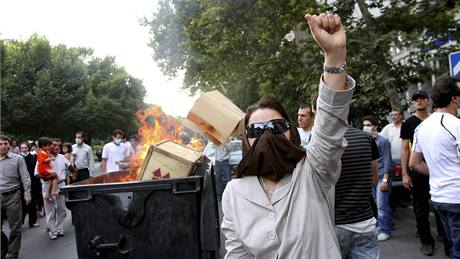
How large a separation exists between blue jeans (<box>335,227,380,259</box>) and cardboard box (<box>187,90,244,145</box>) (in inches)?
69.8

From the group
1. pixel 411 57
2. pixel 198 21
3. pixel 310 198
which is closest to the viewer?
pixel 310 198

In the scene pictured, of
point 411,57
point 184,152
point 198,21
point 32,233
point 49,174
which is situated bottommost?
point 32,233

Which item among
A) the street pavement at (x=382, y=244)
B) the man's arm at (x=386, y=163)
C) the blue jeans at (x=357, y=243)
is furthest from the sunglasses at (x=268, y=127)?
the man's arm at (x=386, y=163)

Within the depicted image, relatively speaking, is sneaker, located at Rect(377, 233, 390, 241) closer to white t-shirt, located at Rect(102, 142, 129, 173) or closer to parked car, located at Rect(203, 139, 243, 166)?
parked car, located at Rect(203, 139, 243, 166)

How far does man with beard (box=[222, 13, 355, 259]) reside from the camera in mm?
1932

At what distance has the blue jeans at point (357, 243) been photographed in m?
3.56

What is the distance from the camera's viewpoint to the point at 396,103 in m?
10.7

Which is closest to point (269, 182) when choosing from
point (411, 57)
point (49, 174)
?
point (49, 174)

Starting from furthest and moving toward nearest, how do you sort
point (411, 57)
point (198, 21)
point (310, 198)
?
point (198, 21) → point (411, 57) → point (310, 198)

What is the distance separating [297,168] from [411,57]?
35.5 ft

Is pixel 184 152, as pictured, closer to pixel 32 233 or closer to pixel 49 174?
pixel 49 174

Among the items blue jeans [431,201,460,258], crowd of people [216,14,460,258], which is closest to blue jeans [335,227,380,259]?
blue jeans [431,201,460,258]

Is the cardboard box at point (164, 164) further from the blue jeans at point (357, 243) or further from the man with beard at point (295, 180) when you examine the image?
the man with beard at point (295, 180)

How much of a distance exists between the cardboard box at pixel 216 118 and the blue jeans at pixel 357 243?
5.81 ft
